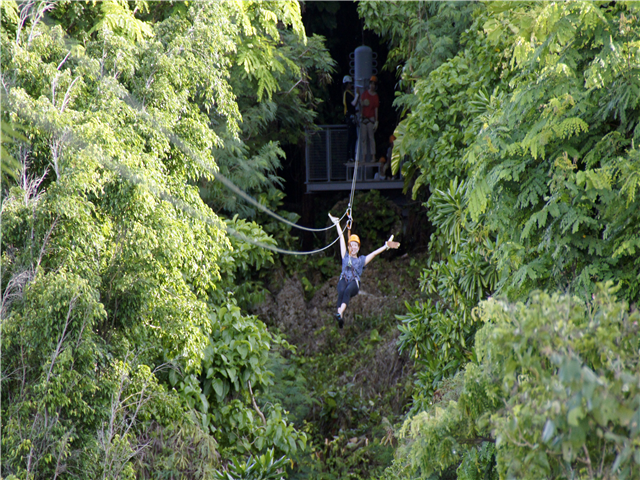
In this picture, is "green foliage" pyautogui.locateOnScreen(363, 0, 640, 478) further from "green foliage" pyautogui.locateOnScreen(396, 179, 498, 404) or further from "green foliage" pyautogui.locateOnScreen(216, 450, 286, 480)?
"green foliage" pyautogui.locateOnScreen(216, 450, 286, 480)

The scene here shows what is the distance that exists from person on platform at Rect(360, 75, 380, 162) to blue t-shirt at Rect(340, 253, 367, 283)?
4.94 meters

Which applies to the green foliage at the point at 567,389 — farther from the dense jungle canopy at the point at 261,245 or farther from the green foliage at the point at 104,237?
the green foliage at the point at 104,237

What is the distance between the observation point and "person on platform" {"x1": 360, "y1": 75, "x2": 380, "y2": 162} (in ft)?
44.5

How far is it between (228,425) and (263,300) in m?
3.87

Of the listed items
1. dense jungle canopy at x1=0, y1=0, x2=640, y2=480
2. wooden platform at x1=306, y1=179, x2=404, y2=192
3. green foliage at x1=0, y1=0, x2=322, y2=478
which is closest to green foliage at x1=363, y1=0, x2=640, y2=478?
dense jungle canopy at x1=0, y1=0, x2=640, y2=480

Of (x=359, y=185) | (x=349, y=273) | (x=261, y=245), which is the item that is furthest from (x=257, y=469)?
(x=359, y=185)

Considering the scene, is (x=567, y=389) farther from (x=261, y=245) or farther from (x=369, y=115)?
(x=369, y=115)

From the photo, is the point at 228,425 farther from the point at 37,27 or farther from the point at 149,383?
the point at 37,27

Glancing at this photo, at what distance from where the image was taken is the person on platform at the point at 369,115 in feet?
44.5

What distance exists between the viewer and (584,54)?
5.17 meters

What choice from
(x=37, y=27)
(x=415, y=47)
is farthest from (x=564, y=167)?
(x=415, y=47)

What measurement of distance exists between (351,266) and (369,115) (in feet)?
16.8

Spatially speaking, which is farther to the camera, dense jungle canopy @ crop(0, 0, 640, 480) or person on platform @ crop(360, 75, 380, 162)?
person on platform @ crop(360, 75, 380, 162)

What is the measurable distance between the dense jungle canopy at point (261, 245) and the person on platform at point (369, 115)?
256 cm
